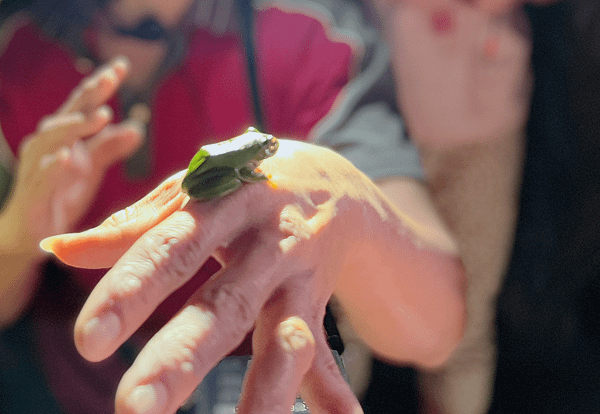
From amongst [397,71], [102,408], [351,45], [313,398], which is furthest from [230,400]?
[397,71]

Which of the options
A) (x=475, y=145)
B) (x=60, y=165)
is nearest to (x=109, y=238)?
(x=60, y=165)

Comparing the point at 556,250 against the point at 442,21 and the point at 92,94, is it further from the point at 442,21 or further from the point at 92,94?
the point at 92,94

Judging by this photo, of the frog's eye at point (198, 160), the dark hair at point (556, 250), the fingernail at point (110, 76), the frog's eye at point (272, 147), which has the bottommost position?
the dark hair at point (556, 250)

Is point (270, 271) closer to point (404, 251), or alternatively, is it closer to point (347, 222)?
point (347, 222)

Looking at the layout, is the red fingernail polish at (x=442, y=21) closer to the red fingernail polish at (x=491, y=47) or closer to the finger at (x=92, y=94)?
the red fingernail polish at (x=491, y=47)

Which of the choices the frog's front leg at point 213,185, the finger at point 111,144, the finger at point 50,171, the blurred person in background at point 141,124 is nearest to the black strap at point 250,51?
the blurred person in background at point 141,124

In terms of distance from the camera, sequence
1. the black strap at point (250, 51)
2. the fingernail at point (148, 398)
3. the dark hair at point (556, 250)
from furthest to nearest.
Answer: the dark hair at point (556, 250) < the black strap at point (250, 51) < the fingernail at point (148, 398)

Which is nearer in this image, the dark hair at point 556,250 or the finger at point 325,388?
the finger at point 325,388
